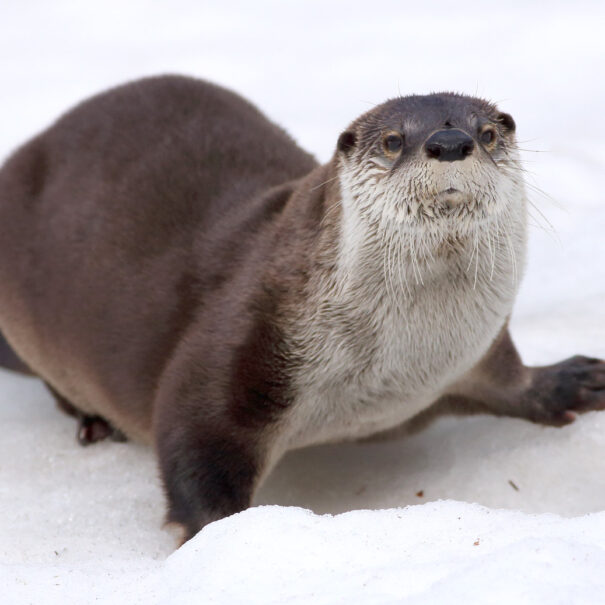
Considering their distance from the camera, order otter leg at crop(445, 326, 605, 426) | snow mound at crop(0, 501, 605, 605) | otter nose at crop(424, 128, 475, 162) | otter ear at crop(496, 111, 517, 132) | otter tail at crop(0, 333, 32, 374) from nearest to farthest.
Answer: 1. snow mound at crop(0, 501, 605, 605)
2. otter nose at crop(424, 128, 475, 162)
3. otter ear at crop(496, 111, 517, 132)
4. otter leg at crop(445, 326, 605, 426)
5. otter tail at crop(0, 333, 32, 374)

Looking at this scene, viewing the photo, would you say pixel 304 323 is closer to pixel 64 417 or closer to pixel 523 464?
pixel 523 464

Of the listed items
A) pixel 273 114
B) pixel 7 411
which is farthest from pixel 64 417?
pixel 273 114

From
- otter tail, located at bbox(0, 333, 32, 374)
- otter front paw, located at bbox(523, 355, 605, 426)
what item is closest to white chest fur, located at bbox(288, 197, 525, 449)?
otter front paw, located at bbox(523, 355, 605, 426)

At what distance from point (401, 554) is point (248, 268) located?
47.5 inches

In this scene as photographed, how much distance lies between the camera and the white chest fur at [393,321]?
282 cm

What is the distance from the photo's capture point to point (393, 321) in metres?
2.93

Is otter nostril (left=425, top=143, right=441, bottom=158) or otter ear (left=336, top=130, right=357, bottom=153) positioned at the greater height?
otter nostril (left=425, top=143, right=441, bottom=158)

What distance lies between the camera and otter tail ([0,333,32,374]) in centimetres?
437

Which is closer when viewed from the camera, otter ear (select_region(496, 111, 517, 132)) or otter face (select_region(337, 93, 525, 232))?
otter face (select_region(337, 93, 525, 232))

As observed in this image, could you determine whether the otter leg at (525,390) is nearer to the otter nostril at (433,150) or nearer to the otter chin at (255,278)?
the otter chin at (255,278)

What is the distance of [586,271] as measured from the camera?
193 inches

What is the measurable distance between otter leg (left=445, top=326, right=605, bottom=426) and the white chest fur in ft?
1.27

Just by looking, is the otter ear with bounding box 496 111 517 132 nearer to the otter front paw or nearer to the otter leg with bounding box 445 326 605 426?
the otter leg with bounding box 445 326 605 426

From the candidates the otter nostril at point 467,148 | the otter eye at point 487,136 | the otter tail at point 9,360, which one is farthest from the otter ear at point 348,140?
the otter tail at point 9,360
